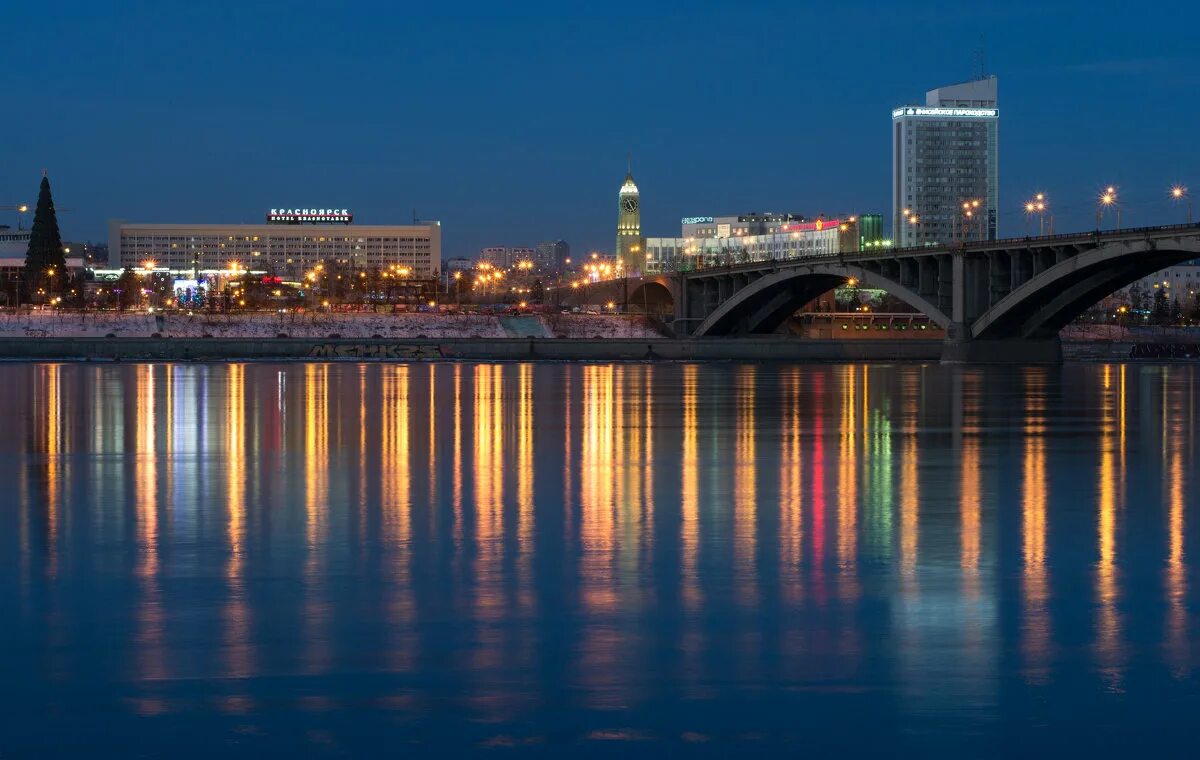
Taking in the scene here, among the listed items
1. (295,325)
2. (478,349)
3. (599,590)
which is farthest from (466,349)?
(599,590)

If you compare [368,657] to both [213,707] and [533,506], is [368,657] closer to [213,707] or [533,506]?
[213,707]

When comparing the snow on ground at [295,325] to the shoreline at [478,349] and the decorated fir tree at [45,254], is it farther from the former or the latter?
the decorated fir tree at [45,254]

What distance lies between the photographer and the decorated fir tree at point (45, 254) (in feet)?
585

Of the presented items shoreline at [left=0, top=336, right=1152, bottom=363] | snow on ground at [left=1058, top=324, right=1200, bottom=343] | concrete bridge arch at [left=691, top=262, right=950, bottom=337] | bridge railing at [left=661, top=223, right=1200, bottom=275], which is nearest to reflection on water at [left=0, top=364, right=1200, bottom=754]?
bridge railing at [left=661, top=223, right=1200, bottom=275]

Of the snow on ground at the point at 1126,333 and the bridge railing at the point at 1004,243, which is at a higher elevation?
the bridge railing at the point at 1004,243

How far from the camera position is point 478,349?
107 metres

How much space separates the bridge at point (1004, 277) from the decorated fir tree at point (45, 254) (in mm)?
96747

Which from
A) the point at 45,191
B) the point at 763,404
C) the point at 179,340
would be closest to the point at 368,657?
the point at 763,404

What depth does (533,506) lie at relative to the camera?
66.5 ft

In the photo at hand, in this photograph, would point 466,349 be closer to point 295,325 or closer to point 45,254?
point 295,325

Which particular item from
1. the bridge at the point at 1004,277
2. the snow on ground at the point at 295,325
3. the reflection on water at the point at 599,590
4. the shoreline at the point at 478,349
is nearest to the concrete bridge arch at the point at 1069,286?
the bridge at the point at 1004,277

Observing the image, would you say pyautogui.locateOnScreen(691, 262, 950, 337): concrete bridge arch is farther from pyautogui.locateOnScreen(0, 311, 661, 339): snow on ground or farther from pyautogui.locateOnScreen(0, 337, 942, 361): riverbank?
pyautogui.locateOnScreen(0, 311, 661, 339): snow on ground

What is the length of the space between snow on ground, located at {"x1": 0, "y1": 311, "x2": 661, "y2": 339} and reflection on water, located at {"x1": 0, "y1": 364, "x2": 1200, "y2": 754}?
94.7 meters

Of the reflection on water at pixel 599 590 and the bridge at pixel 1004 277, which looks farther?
the bridge at pixel 1004 277
